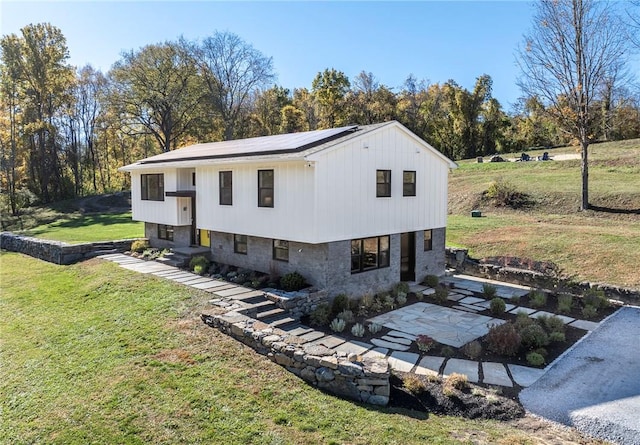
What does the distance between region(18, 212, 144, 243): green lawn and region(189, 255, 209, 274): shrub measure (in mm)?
7337

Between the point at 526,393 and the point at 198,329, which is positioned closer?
the point at 526,393

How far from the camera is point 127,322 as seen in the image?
9906 millimetres

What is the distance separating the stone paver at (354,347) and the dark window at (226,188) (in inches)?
268

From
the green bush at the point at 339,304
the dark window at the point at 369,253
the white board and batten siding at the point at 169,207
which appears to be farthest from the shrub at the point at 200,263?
the dark window at the point at 369,253

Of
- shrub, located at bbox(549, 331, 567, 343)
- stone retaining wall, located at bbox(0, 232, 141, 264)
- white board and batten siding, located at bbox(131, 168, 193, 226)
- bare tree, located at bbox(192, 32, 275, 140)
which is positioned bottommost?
shrub, located at bbox(549, 331, 567, 343)

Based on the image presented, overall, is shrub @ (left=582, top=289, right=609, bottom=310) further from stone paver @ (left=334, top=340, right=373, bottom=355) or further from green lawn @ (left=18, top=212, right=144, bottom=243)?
A: green lawn @ (left=18, top=212, right=144, bottom=243)

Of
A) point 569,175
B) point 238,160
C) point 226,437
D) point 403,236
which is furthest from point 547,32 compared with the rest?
point 226,437

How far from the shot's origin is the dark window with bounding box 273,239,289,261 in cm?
1296

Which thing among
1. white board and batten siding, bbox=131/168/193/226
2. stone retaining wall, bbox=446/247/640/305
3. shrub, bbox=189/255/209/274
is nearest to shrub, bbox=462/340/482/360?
stone retaining wall, bbox=446/247/640/305

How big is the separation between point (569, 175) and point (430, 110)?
70.0 ft

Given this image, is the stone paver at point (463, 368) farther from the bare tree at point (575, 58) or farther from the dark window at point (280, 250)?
the bare tree at point (575, 58)

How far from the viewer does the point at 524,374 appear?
7941 millimetres

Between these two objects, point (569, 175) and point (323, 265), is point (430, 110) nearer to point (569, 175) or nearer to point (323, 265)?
point (569, 175)

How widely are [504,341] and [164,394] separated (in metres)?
6.83
